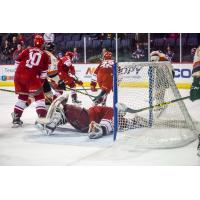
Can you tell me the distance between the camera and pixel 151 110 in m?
4.11

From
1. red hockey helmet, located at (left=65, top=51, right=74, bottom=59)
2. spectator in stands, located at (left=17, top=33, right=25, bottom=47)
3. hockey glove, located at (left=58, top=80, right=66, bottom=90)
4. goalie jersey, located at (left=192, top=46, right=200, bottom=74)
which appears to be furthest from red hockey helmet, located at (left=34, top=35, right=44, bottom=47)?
goalie jersey, located at (left=192, top=46, right=200, bottom=74)

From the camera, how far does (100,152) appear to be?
160 inches

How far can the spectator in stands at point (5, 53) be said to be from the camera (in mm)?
4113

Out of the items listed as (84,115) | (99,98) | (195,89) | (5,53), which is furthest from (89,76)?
(195,89)

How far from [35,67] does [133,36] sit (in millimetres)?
804

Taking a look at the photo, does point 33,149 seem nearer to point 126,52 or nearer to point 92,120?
point 92,120

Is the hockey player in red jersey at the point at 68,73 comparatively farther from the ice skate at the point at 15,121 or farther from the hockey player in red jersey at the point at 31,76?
the ice skate at the point at 15,121

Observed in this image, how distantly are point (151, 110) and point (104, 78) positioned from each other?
44 cm

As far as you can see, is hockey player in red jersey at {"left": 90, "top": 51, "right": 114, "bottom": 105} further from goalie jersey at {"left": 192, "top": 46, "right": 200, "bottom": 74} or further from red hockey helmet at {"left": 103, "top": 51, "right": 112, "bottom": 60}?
goalie jersey at {"left": 192, "top": 46, "right": 200, "bottom": 74}

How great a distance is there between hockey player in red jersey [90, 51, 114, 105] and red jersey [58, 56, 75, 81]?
183 millimetres

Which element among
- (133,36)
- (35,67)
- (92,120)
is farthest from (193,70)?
(35,67)

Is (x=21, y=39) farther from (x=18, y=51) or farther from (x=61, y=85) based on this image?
(x=61, y=85)

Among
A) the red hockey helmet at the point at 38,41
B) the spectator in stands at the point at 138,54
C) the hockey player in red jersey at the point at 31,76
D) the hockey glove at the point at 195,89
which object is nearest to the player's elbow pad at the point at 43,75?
the hockey player in red jersey at the point at 31,76

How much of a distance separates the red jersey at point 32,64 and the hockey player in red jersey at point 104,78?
39 centimetres
